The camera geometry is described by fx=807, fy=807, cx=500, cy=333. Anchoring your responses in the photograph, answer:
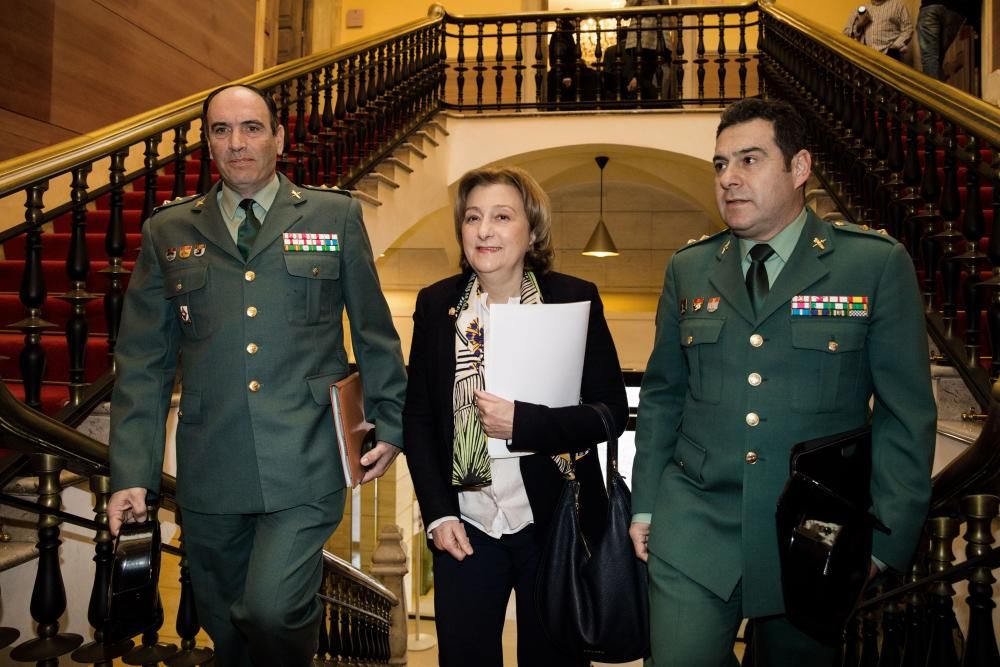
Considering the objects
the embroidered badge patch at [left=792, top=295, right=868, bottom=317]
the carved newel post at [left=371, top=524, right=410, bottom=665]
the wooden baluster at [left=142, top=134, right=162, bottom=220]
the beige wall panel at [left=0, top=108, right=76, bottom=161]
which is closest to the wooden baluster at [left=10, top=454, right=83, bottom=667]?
the wooden baluster at [left=142, top=134, right=162, bottom=220]

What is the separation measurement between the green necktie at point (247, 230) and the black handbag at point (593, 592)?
88 cm

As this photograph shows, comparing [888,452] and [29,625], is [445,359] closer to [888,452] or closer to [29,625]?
[888,452]

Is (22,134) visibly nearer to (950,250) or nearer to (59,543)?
(59,543)

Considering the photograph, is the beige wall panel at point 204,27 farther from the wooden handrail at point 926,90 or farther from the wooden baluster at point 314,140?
the wooden handrail at point 926,90

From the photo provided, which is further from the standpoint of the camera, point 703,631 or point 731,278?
point 731,278

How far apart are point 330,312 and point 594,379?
0.61 meters

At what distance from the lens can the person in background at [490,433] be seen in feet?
5.27

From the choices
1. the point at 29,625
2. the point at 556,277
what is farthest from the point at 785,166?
the point at 29,625

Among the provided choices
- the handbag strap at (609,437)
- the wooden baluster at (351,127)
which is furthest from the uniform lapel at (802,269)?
the wooden baluster at (351,127)

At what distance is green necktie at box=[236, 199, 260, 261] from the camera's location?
5.83ft

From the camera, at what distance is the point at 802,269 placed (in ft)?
4.82

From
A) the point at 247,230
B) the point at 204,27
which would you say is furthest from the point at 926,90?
the point at 204,27

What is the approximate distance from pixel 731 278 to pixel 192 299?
113 cm

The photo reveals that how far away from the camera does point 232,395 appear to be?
1.71 metres
